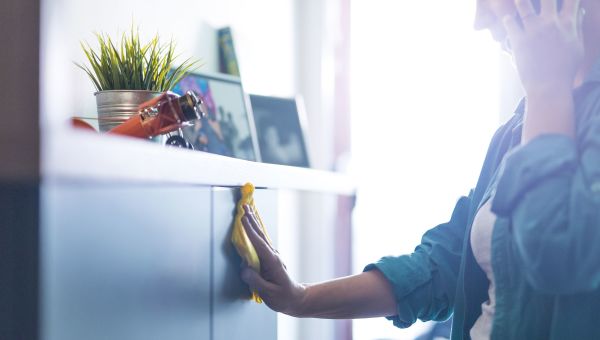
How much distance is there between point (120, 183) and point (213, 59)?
1059mm

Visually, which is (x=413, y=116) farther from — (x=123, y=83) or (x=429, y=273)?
(x=123, y=83)

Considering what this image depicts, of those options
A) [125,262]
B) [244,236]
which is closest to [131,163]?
[125,262]

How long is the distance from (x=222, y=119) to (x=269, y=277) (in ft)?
2.01

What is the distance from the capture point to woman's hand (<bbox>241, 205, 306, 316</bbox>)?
81 cm

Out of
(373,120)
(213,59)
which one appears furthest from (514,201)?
(373,120)

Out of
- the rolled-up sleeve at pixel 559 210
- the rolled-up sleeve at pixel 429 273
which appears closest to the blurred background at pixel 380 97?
the rolled-up sleeve at pixel 429 273

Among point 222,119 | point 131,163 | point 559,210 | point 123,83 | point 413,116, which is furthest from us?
point 413,116

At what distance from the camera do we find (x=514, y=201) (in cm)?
67

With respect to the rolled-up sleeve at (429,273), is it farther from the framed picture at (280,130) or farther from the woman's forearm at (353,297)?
Answer: the framed picture at (280,130)

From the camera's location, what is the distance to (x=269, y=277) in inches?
33.4

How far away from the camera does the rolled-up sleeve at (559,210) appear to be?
2.04 feet

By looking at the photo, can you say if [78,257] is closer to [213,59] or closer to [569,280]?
[569,280]

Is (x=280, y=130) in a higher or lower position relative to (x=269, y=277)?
higher

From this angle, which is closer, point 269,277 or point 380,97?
point 269,277
